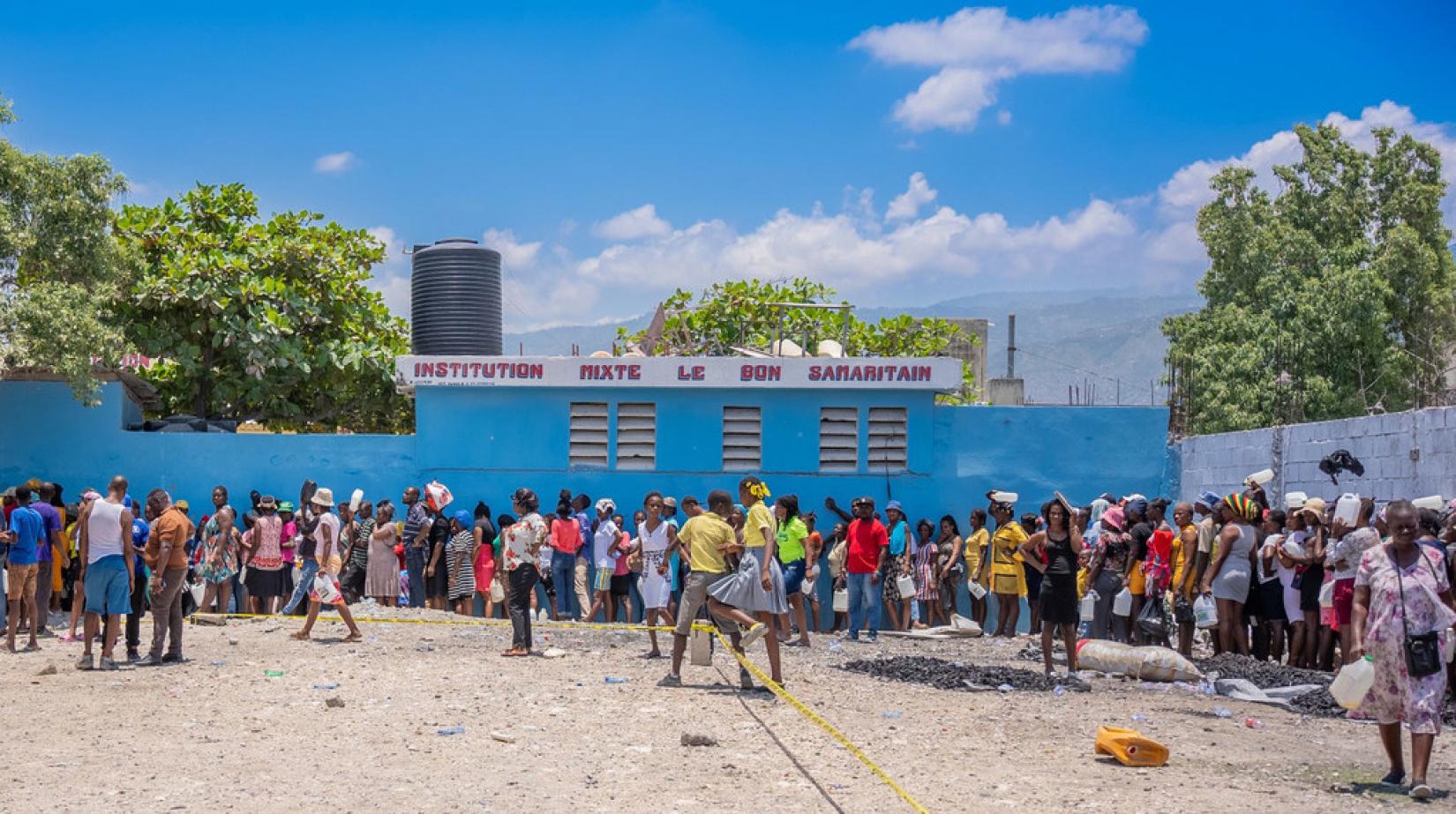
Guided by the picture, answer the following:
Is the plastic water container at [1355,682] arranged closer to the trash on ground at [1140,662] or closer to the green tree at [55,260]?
the trash on ground at [1140,662]

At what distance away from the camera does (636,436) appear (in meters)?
19.2

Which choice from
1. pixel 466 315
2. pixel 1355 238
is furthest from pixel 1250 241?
pixel 466 315

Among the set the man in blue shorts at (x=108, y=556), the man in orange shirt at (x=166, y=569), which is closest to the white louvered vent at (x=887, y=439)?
the man in orange shirt at (x=166, y=569)

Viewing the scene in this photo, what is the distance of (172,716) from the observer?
983cm

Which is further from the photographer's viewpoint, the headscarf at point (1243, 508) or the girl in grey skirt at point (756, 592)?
the headscarf at point (1243, 508)

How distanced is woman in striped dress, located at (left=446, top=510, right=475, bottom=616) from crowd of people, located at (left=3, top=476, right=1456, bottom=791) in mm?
26

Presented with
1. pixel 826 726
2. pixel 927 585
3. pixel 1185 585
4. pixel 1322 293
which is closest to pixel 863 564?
pixel 927 585

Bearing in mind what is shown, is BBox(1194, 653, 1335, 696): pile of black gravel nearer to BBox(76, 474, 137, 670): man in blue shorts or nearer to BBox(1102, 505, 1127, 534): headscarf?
BBox(1102, 505, 1127, 534): headscarf

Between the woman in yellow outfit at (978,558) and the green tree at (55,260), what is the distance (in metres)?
10.7

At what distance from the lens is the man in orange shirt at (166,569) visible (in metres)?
11.8

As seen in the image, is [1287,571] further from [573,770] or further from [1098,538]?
[573,770]

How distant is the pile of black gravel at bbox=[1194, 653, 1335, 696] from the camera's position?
38.4 ft

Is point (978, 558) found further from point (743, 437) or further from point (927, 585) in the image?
point (743, 437)

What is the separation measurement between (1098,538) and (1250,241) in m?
22.1
